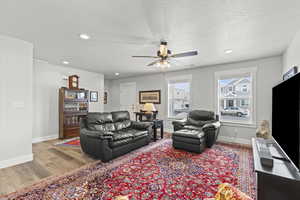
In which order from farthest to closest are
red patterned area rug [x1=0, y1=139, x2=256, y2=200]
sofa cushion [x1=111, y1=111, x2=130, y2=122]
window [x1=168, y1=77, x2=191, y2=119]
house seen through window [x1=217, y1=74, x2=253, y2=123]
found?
window [x1=168, y1=77, x2=191, y2=119], house seen through window [x1=217, y1=74, x2=253, y2=123], sofa cushion [x1=111, y1=111, x2=130, y2=122], red patterned area rug [x1=0, y1=139, x2=256, y2=200]

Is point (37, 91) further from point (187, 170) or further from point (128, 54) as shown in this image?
point (187, 170)

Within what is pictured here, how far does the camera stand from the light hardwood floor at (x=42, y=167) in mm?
2062

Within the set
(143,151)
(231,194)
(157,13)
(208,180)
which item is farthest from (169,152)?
(157,13)

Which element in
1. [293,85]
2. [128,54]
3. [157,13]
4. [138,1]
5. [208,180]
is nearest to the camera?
[293,85]

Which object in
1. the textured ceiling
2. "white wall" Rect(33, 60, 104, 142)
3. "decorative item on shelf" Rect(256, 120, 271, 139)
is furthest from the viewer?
"white wall" Rect(33, 60, 104, 142)

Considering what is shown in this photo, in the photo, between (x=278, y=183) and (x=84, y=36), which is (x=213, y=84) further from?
(x=84, y=36)

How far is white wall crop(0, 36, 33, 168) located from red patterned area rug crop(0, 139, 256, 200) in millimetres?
1214

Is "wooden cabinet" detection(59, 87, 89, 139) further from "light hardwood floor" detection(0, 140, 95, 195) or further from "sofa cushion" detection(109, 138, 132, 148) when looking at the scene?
"sofa cushion" detection(109, 138, 132, 148)

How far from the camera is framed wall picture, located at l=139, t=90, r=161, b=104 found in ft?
18.9

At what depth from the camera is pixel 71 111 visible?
4.67m

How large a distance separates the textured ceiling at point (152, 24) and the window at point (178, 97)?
2030 mm

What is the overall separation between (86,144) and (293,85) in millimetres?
3477

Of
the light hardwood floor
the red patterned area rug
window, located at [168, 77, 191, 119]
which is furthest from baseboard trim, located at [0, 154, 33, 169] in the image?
window, located at [168, 77, 191, 119]

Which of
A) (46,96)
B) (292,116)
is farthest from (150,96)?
(292,116)
